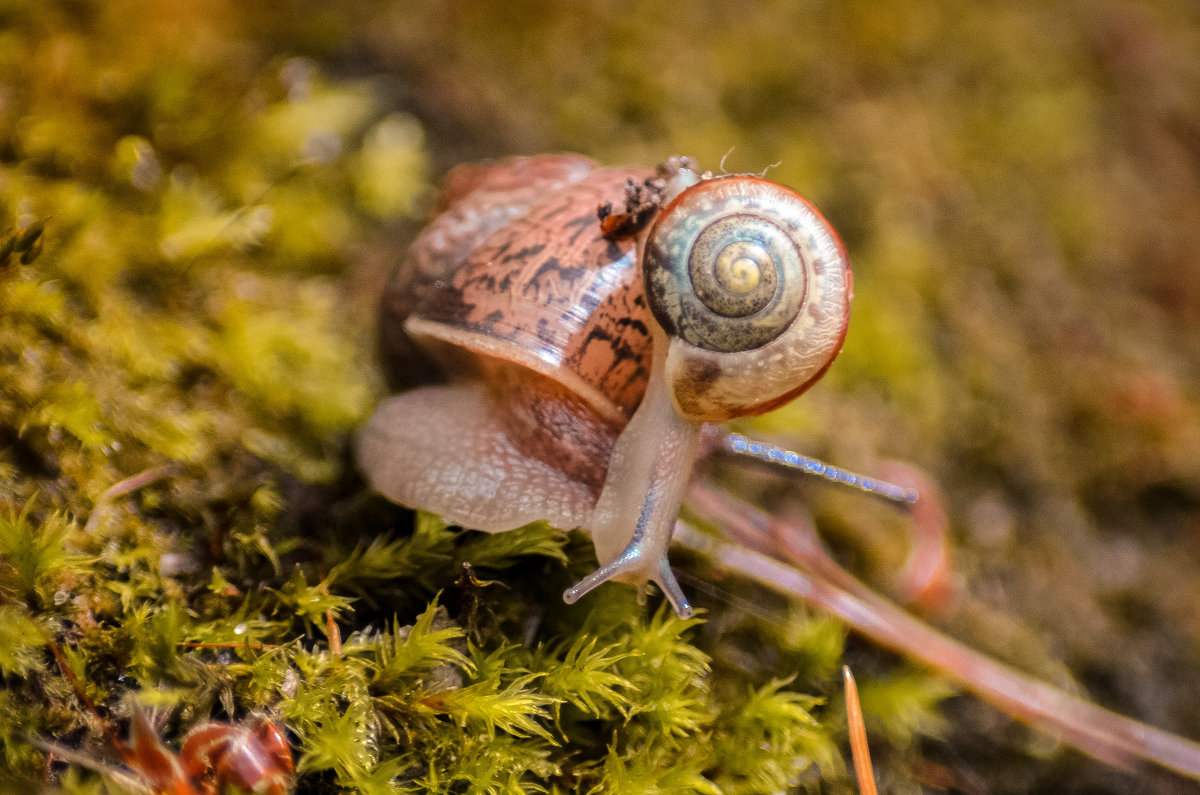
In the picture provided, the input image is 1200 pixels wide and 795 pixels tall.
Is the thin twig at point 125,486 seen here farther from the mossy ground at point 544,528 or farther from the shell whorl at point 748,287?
the shell whorl at point 748,287

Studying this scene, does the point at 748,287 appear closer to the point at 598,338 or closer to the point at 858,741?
the point at 598,338

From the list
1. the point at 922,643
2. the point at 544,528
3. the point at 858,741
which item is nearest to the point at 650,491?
the point at 544,528

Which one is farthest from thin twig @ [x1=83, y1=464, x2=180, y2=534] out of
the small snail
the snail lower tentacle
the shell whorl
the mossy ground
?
the shell whorl

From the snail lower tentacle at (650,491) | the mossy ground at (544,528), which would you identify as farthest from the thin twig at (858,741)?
the snail lower tentacle at (650,491)

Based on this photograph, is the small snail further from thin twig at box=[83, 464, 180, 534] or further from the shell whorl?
thin twig at box=[83, 464, 180, 534]

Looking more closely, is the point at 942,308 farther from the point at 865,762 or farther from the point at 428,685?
the point at 428,685

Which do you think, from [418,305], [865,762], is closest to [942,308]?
[865,762]
